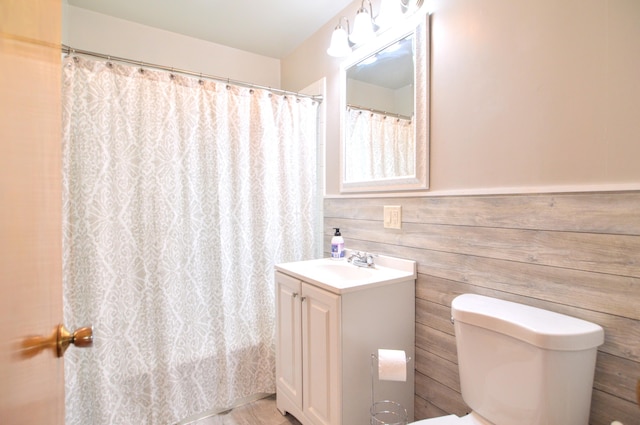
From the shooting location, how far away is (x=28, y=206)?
446mm

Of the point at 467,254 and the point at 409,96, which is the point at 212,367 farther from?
the point at 409,96

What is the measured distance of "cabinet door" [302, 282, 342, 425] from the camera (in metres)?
1.29

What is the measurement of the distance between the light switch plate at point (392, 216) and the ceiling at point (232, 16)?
134 centimetres

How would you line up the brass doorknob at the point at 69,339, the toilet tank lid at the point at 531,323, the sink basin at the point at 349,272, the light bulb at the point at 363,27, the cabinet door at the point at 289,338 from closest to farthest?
the brass doorknob at the point at 69,339 < the toilet tank lid at the point at 531,323 < the sink basin at the point at 349,272 < the cabinet door at the point at 289,338 < the light bulb at the point at 363,27

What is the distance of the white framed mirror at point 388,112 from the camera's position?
4.72 feet

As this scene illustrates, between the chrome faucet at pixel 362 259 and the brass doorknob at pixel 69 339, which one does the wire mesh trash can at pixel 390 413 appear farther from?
the brass doorknob at pixel 69 339

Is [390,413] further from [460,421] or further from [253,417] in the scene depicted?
[253,417]

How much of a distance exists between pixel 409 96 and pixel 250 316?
164 cm

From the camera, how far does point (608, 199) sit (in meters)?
0.90

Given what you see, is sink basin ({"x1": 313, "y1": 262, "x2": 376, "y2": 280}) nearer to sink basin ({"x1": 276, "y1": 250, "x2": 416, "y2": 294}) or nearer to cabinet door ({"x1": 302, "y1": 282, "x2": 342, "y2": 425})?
sink basin ({"x1": 276, "y1": 250, "x2": 416, "y2": 294})

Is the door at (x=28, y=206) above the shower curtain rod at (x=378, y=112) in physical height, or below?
below

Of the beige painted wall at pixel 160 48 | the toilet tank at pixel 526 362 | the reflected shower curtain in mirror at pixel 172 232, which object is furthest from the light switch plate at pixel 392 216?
the beige painted wall at pixel 160 48

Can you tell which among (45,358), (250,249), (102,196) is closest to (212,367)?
(250,249)

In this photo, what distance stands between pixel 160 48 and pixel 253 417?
2593 mm
